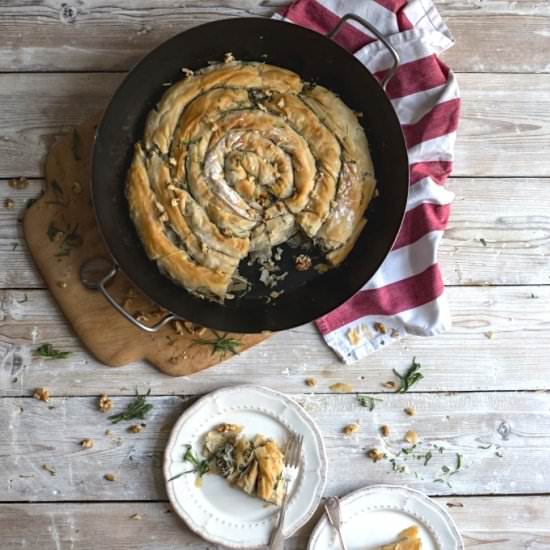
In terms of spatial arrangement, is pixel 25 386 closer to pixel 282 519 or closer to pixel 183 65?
pixel 282 519

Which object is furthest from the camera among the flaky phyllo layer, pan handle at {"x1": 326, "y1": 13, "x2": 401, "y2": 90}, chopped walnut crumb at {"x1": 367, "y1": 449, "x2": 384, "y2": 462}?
chopped walnut crumb at {"x1": 367, "y1": 449, "x2": 384, "y2": 462}

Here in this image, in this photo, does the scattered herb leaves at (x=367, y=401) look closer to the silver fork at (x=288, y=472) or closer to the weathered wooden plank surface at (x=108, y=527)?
the silver fork at (x=288, y=472)

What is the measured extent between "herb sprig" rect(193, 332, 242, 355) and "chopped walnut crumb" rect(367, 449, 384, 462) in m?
0.61

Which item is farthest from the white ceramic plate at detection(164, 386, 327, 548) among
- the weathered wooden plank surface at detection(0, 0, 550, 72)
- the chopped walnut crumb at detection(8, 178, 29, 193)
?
the weathered wooden plank surface at detection(0, 0, 550, 72)

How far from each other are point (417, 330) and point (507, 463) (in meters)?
0.62

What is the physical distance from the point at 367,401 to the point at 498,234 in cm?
77

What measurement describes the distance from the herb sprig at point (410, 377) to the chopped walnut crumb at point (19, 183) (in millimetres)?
1456

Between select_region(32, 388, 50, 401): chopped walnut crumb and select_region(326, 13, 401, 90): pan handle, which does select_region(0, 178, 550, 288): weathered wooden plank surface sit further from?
select_region(32, 388, 50, 401): chopped walnut crumb

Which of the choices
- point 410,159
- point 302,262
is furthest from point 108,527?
point 410,159

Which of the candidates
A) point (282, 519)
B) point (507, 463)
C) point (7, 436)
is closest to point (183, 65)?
point (7, 436)

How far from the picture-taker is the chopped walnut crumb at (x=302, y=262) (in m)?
2.31

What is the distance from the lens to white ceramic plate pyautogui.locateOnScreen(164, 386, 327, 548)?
233cm

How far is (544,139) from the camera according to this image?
8.21 ft

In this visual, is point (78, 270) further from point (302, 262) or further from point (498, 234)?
point (498, 234)
